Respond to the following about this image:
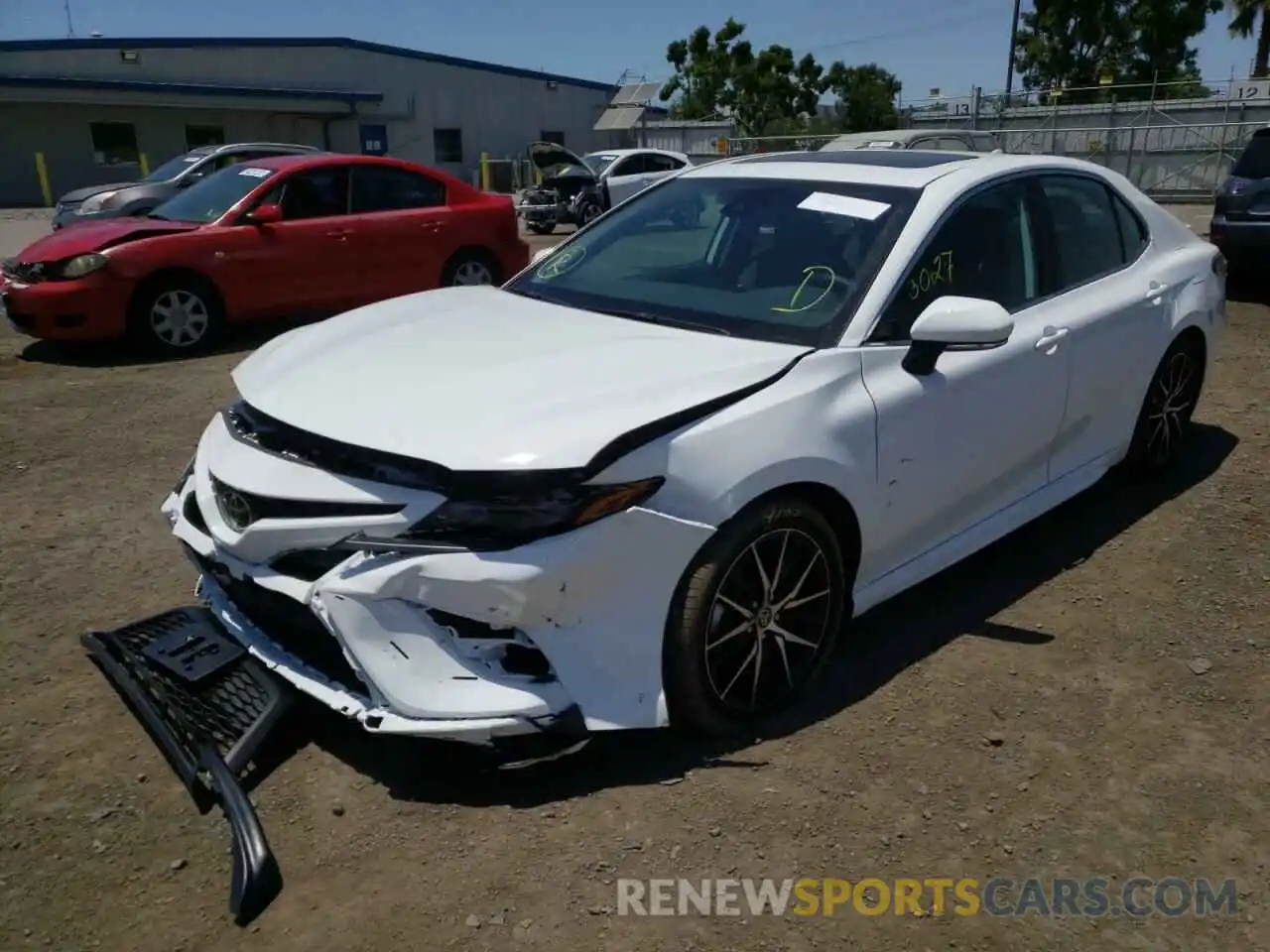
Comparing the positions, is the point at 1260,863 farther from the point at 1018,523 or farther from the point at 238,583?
the point at 238,583

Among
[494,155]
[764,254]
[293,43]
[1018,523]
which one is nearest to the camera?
[764,254]

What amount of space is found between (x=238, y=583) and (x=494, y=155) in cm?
4140

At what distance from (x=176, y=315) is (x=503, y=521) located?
6.48 meters

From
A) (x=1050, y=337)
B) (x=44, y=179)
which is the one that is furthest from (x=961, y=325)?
(x=44, y=179)

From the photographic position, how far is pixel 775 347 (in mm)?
→ 3066

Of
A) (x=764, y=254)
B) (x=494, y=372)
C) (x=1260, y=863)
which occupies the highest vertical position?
(x=764, y=254)

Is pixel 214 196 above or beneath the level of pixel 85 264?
above

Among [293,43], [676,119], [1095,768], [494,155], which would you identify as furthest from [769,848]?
[676,119]

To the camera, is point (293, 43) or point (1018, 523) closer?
point (1018, 523)

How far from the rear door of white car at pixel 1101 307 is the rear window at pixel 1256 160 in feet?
21.3

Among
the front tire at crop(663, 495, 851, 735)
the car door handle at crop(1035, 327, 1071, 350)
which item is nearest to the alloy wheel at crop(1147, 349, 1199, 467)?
the car door handle at crop(1035, 327, 1071, 350)

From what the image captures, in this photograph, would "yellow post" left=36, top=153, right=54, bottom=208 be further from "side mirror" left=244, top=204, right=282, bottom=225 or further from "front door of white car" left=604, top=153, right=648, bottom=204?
"side mirror" left=244, top=204, right=282, bottom=225

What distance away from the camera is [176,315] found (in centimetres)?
793

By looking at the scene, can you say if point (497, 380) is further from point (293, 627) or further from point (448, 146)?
point (448, 146)
